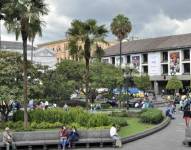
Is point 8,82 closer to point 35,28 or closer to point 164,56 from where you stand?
point 35,28

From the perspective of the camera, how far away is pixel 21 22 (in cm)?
3016

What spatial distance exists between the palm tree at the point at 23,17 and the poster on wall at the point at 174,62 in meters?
58.9

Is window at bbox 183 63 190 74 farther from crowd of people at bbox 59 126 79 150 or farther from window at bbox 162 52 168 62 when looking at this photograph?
crowd of people at bbox 59 126 79 150

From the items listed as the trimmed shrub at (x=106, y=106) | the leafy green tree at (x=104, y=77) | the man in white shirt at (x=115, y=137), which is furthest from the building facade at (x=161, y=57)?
the man in white shirt at (x=115, y=137)

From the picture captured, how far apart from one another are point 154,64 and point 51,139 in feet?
221

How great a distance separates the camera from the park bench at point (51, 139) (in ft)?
86.1

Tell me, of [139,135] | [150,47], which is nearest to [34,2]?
[139,135]

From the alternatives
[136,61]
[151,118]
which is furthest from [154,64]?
[151,118]

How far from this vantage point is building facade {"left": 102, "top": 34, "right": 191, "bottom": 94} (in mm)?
86375

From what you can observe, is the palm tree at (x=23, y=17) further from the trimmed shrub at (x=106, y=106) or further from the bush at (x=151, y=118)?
the trimmed shrub at (x=106, y=106)

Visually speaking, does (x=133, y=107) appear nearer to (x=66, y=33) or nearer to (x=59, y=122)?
(x=66, y=33)

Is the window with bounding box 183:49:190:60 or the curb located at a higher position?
the window with bounding box 183:49:190:60

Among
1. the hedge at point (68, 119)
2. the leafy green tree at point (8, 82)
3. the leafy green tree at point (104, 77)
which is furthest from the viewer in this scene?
the leafy green tree at point (104, 77)

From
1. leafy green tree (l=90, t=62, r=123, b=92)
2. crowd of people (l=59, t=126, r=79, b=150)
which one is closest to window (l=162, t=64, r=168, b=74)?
leafy green tree (l=90, t=62, r=123, b=92)
